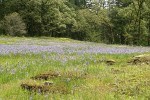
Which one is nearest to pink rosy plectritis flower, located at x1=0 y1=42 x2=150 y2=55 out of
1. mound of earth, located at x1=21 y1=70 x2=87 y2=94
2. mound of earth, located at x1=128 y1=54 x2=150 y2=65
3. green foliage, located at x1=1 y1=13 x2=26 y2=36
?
mound of earth, located at x1=128 y1=54 x2=150 y2=65

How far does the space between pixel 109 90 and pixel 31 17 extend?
3092 inches

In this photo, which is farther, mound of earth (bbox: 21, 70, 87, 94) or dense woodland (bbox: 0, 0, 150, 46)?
dense woodland (bbox: 0, 0, 150, 46)

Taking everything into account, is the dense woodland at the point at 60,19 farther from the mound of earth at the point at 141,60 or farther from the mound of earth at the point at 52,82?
the mound of earth at the point at 52,82

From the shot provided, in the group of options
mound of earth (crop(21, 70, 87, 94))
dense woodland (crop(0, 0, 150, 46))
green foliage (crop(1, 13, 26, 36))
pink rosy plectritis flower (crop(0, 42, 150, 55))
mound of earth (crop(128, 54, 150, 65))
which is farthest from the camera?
dense woodland (crop(0, 0, 150, 46))

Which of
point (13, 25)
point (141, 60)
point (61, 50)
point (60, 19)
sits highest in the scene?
point (60, 19)

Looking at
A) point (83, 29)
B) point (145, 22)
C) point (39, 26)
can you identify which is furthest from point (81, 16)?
point (145, 22)

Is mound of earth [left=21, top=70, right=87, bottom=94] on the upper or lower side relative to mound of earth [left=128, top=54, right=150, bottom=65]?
lower

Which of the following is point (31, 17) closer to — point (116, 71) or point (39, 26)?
point (39, 26)

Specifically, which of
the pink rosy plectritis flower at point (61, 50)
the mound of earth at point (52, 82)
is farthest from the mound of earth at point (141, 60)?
the pink rosy plectritis flower at point (61, 50)

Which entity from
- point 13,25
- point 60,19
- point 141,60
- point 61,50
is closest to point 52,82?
point 141,60

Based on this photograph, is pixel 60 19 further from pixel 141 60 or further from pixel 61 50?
pixel 141 60

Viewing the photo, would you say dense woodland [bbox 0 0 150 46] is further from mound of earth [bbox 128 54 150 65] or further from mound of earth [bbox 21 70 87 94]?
mound of earth [bbox 21 70 87 94]

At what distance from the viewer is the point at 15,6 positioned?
87188 mm

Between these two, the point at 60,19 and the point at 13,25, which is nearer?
the point at 13,25
